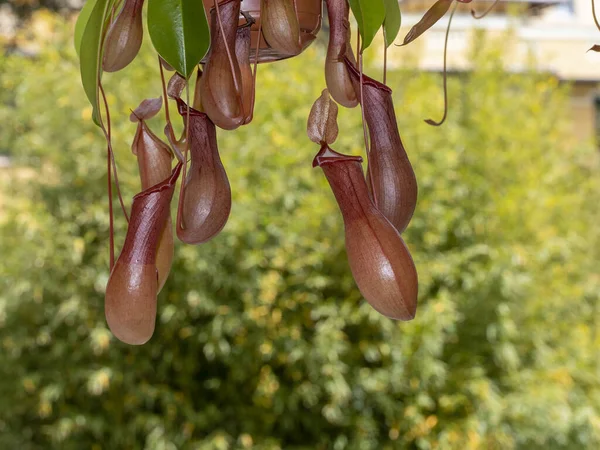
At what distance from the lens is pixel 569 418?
2135mm

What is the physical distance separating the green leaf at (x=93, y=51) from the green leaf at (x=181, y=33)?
0.11 feet

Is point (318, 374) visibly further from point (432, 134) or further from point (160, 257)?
point (160, 257)

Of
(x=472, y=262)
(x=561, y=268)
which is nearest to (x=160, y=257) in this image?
(x=472, y=262)

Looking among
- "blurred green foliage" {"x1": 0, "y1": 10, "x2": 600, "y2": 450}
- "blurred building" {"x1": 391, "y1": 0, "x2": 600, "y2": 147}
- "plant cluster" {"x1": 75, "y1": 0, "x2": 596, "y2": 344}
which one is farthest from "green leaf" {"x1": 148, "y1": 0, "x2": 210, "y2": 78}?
"blurred building" {"x1": 391, "y1": 0, "x2": 600, "y2": 147}

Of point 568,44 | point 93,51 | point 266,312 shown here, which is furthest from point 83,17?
point 568,44

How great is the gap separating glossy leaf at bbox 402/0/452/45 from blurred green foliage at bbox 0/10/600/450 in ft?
5.10

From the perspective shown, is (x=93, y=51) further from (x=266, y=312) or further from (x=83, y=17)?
(x=266, y=312)

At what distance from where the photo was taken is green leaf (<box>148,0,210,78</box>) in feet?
1.09

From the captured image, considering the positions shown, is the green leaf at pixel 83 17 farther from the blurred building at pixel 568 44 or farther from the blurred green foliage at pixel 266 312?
the blurred building at pixel 568 44

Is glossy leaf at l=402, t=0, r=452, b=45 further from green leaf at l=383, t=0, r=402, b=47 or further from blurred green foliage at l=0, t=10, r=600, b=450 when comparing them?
blurred green foliage at l=0, t=10, r=600, b=450

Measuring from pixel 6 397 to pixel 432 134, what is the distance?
1417mm

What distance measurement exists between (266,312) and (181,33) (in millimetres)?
1701

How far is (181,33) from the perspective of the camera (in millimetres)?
332

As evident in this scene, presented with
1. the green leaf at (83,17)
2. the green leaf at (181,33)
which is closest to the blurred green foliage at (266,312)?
the green leaf at (83,17)
